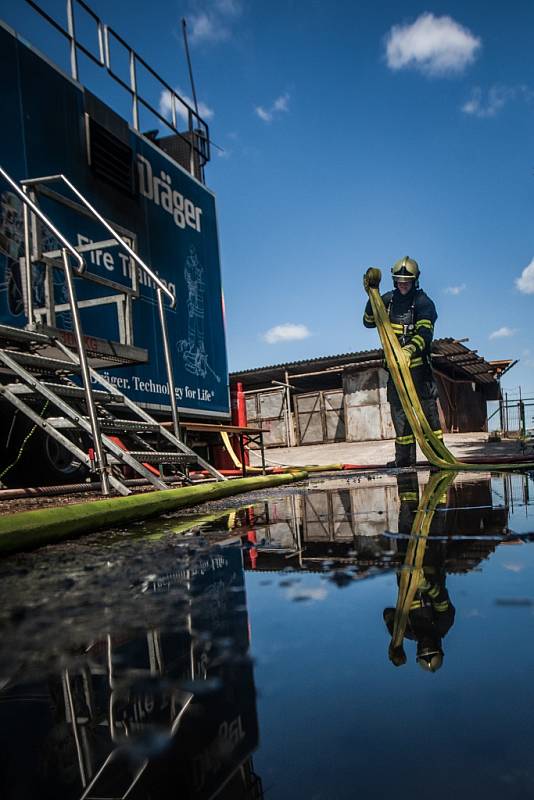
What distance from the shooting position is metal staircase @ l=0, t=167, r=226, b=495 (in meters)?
2.99

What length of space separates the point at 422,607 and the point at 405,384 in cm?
579

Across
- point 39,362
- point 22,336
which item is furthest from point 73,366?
point 22,336

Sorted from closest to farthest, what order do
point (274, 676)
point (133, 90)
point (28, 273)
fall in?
point (274, 676)
point (28, 273)
point (133, 90)

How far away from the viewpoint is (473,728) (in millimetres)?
529

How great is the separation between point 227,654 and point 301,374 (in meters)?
17.6

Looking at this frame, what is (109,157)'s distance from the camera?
541 cm

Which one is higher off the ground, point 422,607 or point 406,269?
point 406,269

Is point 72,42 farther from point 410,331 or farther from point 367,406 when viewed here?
point 367,406

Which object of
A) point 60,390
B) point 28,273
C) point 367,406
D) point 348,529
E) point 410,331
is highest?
point 28,273

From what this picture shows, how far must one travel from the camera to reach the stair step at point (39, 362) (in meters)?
3.23

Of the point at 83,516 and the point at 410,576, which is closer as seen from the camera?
the point at 410,576

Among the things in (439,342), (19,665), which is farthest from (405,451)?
(439,342)

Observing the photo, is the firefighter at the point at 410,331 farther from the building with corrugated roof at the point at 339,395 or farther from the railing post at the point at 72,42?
the building with corrugated roof at the point at 339,395

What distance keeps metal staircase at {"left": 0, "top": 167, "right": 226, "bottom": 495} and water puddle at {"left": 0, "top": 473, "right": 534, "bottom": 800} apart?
5.07 feet
